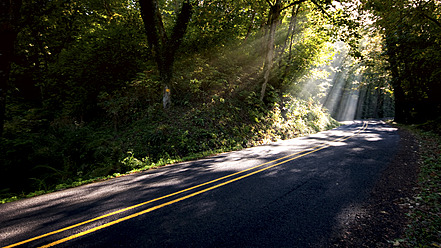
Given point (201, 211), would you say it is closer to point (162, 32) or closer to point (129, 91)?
point (162, 32)

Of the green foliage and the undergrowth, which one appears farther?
the green foliage

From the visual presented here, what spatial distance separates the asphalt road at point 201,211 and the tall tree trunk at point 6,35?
4.59m

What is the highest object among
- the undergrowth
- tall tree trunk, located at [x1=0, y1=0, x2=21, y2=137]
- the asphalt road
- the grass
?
tall tree trunk, located at [x1=0, y1=0, x2=21, y2=137]

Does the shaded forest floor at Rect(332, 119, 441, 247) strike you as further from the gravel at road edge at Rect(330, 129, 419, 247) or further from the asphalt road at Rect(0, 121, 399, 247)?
the asphalt road at Rect(0, 121, 399, 247)

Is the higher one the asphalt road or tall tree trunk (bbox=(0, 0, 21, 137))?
tall tree trunk (bbox=(0, 0, 21, 137))

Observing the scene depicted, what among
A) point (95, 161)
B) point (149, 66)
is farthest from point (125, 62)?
point (95, 161)

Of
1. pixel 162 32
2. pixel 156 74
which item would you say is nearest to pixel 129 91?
pixel 156 74

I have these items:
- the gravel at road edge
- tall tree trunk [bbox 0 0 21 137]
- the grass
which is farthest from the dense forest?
the grass

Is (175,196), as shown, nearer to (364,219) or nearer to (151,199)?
(151,199)

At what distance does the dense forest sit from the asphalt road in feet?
9.00

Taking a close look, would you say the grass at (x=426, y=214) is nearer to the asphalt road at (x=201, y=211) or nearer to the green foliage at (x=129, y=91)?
the asphalt road at (x=201, y=211)

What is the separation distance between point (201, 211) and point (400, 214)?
3703mm

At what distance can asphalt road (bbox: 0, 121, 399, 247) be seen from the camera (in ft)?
8.64

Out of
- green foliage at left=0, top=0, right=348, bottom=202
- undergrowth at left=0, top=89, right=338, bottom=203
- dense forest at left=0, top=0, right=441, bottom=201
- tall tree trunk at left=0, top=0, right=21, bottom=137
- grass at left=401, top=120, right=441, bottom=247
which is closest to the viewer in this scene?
grass at left=401, top=120, right=441, bottom=247
